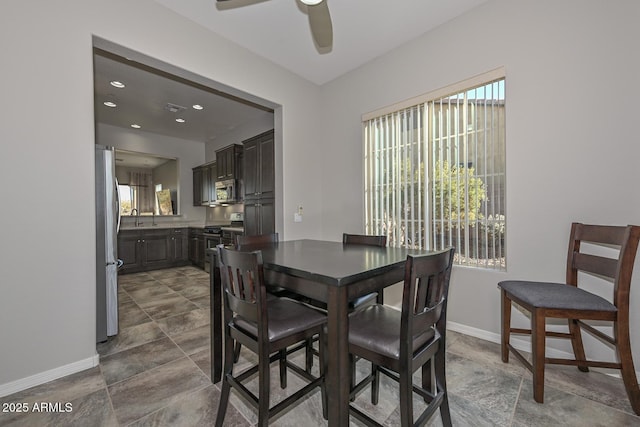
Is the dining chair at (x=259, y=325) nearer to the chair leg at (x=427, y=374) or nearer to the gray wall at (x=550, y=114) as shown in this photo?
the chair leg at (x=427, y=374)

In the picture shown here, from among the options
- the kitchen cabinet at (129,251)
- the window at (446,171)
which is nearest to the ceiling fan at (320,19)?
the window at (446,171)

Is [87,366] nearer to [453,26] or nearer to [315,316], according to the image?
[315,316]

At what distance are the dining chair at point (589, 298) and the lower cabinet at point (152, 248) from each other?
5.84m

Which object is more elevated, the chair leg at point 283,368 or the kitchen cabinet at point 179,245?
the kitchen cabinet at point 179,245

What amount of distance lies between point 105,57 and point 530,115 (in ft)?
13.5

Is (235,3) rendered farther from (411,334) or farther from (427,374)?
(427,374)

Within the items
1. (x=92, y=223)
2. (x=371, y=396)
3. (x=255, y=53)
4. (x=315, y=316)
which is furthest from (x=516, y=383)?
(x=255, y=53)

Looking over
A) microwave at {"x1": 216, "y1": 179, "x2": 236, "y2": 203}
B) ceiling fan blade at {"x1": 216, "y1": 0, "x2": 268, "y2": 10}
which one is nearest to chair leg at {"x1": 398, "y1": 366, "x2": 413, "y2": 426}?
ceiling fan blade at {"x1": 216, "y1": 0, "x2": 268, "y2": 10}

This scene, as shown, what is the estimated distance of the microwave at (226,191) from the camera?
194 inches

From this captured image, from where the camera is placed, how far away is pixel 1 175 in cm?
172

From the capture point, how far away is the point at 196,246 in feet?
18.4

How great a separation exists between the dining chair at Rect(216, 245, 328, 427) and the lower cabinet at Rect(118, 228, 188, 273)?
474 centimetres

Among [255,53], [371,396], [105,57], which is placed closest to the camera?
[371,396]

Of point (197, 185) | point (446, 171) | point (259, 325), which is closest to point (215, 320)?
point (259, 325)
